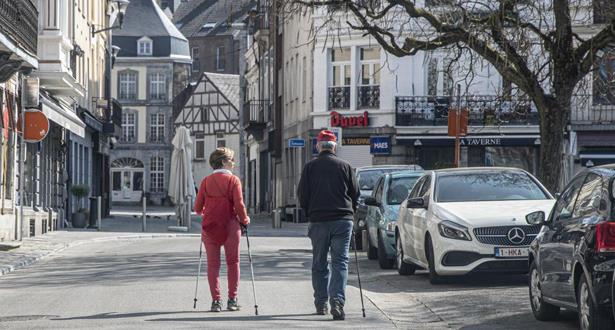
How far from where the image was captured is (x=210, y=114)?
359 feet

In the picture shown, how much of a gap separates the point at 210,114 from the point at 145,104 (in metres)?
6.15

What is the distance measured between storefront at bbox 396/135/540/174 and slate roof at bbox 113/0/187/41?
208ft

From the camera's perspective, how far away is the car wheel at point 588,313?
10781 mm

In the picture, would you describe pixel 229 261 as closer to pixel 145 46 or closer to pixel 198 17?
Result: pixel 145 46

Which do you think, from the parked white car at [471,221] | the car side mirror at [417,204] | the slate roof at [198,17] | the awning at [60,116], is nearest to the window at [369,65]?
the awning at [60,116]

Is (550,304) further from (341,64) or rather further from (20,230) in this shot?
(341,64)

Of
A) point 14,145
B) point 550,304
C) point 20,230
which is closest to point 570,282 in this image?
point 550,304

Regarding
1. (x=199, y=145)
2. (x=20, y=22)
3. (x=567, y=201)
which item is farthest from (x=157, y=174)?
(x=567, y=201)

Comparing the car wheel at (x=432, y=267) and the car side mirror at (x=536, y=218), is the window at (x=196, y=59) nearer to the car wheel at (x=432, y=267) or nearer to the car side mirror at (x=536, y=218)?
the car wheel at (x=432, y=267)

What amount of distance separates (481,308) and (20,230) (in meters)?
18.0

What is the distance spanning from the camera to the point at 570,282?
464 inches

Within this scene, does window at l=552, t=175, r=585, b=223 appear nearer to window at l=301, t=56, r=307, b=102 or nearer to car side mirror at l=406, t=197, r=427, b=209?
car side mirror at l=406, t=197, r=427, b=209

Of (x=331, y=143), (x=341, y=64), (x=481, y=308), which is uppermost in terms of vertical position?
(x=341, y=64)

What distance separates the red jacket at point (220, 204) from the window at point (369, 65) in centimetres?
3803
